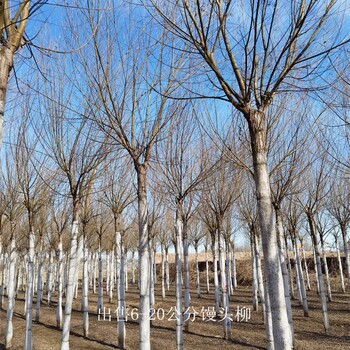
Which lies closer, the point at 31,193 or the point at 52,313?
the point at 31,193

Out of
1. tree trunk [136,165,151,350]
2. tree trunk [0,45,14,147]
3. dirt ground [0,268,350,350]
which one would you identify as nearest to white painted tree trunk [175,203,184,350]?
dirt ground [0,268,350,350]

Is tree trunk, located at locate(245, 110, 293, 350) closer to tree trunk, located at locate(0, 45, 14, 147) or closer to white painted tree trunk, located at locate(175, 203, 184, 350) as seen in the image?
tree trunk, located at locate(0, 45, 14, 147)

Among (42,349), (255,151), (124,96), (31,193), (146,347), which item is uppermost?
(124,96)

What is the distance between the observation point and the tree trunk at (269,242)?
2.79 meters

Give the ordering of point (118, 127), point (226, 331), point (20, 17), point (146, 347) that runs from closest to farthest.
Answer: point (20, 17) → point (146, 347) → point (118, 127) → point (226, 331)

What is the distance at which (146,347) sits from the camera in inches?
184

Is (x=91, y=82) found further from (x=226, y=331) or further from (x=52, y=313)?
(x=52, y=313)

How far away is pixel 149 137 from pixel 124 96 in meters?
0.75

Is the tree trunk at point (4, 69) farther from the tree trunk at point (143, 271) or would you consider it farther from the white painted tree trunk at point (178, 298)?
the white painted tree trunk at point (178, 298)

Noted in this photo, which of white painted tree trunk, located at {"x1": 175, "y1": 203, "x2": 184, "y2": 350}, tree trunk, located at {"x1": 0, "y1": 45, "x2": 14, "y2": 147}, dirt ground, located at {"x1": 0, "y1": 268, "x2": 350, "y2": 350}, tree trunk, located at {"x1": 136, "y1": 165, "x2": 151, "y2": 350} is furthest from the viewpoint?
dirt ground, located at {"x1": 0, "y1": 268, "x2": 350, "y2": 350}

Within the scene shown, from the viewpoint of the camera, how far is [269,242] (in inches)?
119

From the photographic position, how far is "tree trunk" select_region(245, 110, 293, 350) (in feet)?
9.14

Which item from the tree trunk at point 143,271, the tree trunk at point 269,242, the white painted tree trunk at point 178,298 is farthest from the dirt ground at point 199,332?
the tree trunk at point 269,242

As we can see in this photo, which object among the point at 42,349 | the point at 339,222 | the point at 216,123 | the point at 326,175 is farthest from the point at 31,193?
the point at 339,222
